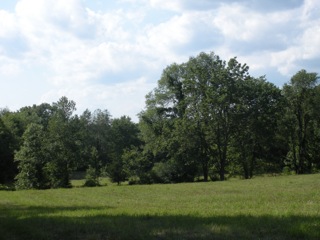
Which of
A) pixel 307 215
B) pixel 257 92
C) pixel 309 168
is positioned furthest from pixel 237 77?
pixel 307 215

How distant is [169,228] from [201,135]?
48131 mm

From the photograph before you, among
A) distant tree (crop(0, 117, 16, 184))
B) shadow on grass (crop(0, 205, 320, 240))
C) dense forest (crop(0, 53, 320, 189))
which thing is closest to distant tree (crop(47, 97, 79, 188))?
dense forest (crop(0, 53, 320, 189))

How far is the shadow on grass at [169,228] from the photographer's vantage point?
896 cm

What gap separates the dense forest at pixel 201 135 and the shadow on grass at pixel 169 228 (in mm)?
41800

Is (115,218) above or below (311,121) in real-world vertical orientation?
below

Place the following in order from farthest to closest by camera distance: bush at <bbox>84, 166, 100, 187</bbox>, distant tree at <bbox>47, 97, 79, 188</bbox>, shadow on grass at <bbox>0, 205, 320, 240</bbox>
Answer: bush at <bbox>84, 166, 100, 187</bbox> → distant tree at <bbox>47, 97, 79, 188</bbox> → shadow on grass at <bbox>0, 205, 320, 240</bbox>

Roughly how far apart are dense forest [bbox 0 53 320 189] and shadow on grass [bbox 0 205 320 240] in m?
41.8

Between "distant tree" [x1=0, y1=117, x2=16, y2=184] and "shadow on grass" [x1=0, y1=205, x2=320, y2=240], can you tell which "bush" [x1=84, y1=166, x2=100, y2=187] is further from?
"shadow on grass" [x1=0, y1=205, x2=320, y2=240]

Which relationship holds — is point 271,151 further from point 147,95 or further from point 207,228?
point 207,228

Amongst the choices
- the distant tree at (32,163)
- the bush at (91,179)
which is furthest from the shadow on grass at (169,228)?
the bush at (91,179)

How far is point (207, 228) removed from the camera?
32.2 ft

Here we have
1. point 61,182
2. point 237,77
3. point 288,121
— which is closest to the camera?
point 61,182

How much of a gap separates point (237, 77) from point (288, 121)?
46.8ft

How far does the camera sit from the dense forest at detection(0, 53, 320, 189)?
54.6 m
